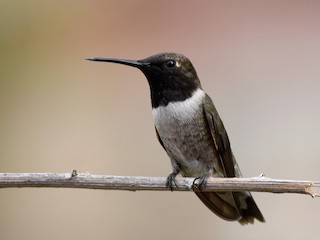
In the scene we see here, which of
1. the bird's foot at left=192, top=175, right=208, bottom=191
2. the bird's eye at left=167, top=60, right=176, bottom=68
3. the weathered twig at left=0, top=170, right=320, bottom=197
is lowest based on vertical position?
the bird's foot at left=192, top=175, right=208, bottom=191

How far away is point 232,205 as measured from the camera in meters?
2.17

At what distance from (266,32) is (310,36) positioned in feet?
0.88

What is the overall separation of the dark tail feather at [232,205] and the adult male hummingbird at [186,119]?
0.14 metres

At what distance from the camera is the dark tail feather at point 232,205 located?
215 cm

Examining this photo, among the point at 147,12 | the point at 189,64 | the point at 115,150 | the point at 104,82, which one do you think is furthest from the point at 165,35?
the point at 189,64

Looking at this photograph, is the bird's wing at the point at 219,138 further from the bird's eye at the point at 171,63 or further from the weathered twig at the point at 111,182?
the weathered twig at the point at 111,182

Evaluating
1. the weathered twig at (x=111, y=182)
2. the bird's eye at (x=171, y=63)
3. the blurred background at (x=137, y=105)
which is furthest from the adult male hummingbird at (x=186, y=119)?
the blurred background at (x=137, y=105)

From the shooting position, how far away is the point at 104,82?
3574mm

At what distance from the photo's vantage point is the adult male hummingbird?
194 cm

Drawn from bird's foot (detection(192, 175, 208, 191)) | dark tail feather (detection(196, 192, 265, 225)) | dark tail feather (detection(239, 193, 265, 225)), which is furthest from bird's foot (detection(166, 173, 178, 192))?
dark tail feather (detection(239, 193, 265, 225))

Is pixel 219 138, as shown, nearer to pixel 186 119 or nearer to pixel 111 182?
pixel 186 119

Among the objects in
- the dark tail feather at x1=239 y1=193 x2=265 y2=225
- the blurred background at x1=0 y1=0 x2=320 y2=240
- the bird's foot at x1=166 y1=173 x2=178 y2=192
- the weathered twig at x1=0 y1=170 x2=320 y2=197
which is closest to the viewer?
the weathered twig at x1=0 y1=170 x2=320 y2=197

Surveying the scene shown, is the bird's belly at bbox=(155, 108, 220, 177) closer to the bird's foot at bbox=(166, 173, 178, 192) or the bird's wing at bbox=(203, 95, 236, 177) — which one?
the bird's wing at bbox=(203, 95, 236, 177)

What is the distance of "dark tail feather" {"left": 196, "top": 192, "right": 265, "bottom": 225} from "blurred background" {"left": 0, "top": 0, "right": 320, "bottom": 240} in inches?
34.0
